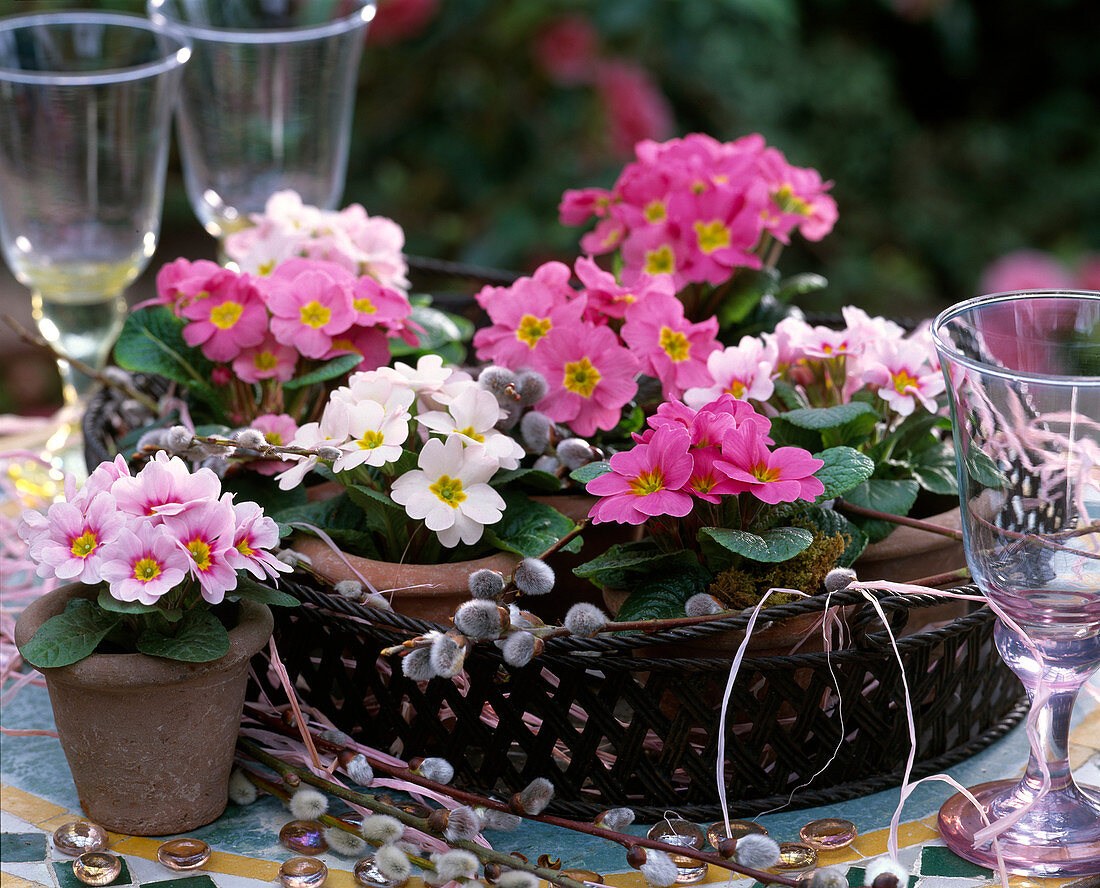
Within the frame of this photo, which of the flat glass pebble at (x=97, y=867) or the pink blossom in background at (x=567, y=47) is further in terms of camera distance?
the pink blossom in background at (x=567, y=47)

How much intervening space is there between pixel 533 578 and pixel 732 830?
0.61 ft

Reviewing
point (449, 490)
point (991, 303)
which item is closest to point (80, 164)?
point (449, 490)

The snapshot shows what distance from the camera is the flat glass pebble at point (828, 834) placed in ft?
2.48

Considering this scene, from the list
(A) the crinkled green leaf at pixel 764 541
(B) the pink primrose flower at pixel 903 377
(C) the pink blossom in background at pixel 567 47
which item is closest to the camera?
(A) the crinkled green leaf at pixel 764 541

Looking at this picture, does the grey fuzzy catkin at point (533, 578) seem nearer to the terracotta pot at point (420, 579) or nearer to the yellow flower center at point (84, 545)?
the terracotta pot at point (420, 579)

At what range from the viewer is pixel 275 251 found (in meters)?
1.06

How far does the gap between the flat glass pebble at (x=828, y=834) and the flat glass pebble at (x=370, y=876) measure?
0.23 meters

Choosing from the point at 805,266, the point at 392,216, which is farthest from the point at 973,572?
the point at 805,266

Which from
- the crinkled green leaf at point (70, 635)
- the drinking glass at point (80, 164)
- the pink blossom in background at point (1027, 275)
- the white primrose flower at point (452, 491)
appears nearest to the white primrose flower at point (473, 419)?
the white primrose flower at point (452, 491)

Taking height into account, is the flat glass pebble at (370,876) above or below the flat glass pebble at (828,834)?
below

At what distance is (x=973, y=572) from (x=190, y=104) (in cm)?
90

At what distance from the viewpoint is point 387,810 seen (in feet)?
2.43

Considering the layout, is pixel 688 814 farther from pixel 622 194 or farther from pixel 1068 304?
pixel 622 194

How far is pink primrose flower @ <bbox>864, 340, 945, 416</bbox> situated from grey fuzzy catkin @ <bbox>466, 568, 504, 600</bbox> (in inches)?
11.9
